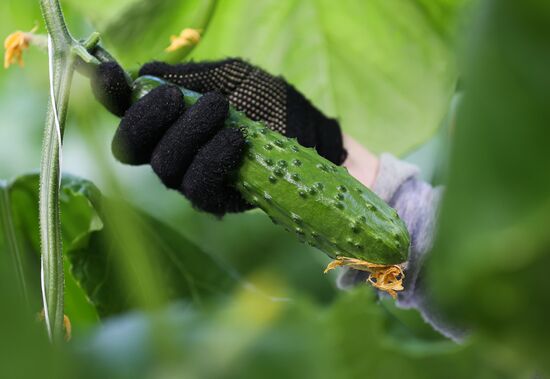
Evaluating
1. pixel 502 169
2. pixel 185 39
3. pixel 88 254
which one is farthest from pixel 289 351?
pixel 185 39

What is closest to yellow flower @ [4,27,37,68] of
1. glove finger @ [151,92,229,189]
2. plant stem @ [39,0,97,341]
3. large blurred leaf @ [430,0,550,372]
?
plant stem @ [39,0,97,341]

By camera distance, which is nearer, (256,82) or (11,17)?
(256,82)

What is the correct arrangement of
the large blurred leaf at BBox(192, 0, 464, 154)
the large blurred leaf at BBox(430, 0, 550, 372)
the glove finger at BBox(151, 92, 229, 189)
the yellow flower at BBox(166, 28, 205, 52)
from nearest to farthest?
1. the large blurred leaf at BBox(430, 0, 550, 372)
2. the glove finger at BBox(151, 92, 229, 189)
3. the yellow flower at BBox(166, 28, 205, 52)
4. the large blurred leaf at BBox(192, 0, 464, 154)

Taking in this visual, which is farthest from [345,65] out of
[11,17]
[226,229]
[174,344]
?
[174,344]

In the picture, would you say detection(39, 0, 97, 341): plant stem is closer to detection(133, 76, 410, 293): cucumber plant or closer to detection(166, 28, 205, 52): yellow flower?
detection(133, 76, 410, 293): cucumber plant

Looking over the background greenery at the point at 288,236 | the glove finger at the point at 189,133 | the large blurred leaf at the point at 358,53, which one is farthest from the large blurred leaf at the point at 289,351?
the large blurred leaf at the point at 358,53

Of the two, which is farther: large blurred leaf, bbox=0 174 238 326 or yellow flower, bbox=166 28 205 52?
yellow flower, bbox=166 28 205 52

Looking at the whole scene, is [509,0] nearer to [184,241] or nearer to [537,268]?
[537,268]
